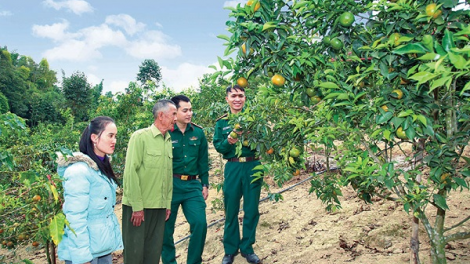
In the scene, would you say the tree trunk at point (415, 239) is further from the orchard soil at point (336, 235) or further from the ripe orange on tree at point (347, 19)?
the ripe orange on tree at point (347, 19)

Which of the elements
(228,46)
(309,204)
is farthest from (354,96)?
(309,204)

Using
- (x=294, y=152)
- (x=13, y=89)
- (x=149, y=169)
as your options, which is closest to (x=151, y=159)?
(x=149, y=169)

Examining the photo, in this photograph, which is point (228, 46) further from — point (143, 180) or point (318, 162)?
point (318, 162)

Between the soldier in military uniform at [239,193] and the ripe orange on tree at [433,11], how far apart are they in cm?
250

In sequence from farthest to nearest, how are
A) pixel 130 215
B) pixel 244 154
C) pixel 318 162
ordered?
pixel 318 162 < pixel 244 154 < pixel 130 215

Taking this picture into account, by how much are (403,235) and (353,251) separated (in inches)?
23.6

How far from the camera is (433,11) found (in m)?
1.71

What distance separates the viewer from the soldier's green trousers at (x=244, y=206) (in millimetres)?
4066

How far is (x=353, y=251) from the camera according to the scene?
383 centimetres

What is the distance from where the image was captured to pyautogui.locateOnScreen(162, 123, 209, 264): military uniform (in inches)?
145

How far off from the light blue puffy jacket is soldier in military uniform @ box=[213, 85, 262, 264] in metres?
1.72

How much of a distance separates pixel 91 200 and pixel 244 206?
2078 millimetres

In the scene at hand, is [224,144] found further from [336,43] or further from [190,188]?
[336,43]

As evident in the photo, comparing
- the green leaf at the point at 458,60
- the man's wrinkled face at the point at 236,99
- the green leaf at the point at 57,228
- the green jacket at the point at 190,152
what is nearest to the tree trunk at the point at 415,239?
the green leaf at the point at 458,60
